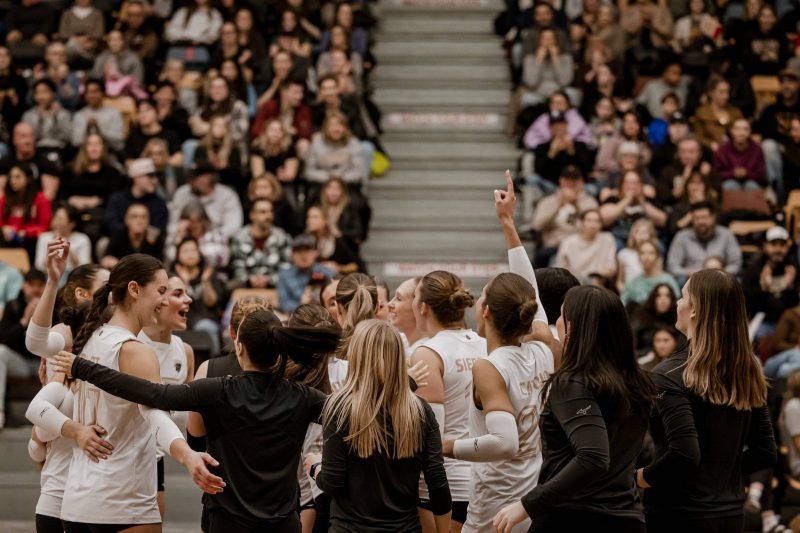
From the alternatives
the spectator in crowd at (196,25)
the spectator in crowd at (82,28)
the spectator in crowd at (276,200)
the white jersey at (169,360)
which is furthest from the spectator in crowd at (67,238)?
the white jersey at (169,360)

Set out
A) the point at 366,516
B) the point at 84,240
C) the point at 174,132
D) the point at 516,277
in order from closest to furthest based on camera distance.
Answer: the point at 366,516 < the point at 516,277 < the point at 84,240 < the point at 174,132

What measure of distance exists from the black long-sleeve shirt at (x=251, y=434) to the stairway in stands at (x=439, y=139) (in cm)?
696

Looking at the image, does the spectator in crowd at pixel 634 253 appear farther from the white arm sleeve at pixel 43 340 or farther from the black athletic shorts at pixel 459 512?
the white arm sleeve at pixel 43 340

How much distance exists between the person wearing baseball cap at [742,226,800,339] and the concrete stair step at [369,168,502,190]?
3.05 m

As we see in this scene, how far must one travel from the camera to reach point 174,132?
1198cm

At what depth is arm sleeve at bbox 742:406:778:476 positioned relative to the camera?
13.7ft

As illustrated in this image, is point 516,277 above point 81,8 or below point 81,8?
below

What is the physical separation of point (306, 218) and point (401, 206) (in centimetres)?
156

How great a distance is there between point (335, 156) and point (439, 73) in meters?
2.48

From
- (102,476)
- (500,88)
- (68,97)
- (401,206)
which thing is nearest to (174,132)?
(68,97)

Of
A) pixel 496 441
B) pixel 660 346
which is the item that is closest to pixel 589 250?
pixel 660 346

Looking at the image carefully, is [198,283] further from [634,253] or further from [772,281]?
[772,281]

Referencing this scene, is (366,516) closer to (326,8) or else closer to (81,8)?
(326,8)

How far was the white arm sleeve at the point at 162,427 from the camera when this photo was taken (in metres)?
3.86
